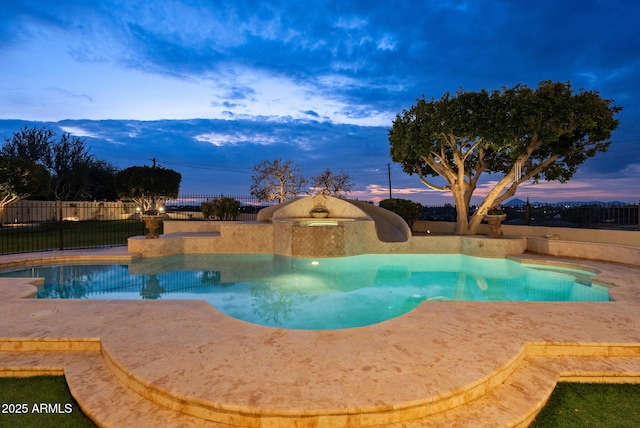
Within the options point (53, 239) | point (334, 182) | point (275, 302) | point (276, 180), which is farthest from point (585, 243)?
point (334, 182)

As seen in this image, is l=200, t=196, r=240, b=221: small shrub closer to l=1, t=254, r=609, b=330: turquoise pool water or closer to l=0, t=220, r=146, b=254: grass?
l=0, t=220, r=146, b=254: grass

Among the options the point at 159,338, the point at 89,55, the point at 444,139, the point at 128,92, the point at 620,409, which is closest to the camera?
the point at 620,409

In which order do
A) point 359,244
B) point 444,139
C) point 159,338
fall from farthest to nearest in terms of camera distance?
point 444,139
point 359,244
point 159,338

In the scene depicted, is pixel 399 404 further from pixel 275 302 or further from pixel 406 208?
pixel 406 208

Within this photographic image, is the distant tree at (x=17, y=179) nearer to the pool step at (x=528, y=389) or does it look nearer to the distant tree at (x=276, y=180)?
the distant tree at (x=276, y=180)

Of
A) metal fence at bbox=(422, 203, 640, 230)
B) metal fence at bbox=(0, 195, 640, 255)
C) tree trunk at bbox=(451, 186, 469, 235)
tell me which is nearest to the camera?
metal fence at bbox=(422, 203, 640, 230)

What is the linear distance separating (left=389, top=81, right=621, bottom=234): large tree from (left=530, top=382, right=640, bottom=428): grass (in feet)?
34.2

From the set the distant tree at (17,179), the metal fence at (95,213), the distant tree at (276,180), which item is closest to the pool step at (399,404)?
the metal fence at (95,213)

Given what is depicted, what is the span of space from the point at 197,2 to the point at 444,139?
1202 centimetres

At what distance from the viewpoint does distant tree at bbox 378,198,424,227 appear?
667 inches

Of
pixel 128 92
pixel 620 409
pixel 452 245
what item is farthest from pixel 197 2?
pixel 620 409

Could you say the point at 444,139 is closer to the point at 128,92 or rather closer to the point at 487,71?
the point at 487,71

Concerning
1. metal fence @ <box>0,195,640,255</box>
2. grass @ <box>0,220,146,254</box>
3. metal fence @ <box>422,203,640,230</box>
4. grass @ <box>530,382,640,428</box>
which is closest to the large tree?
metal fence @ <box>422,203,640,230</box>

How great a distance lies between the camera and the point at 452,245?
1155cm
